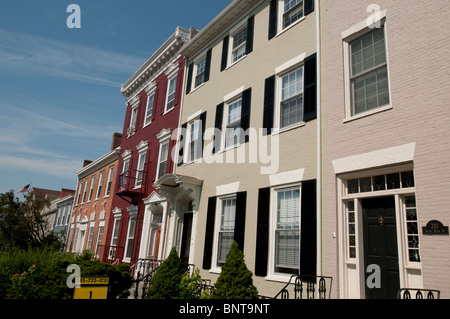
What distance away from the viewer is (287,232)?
875cm

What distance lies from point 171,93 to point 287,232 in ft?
36.9

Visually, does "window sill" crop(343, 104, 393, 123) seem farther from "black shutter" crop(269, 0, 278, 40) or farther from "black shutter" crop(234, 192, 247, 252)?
"black shutter" crop(269, 0, 278, 40)

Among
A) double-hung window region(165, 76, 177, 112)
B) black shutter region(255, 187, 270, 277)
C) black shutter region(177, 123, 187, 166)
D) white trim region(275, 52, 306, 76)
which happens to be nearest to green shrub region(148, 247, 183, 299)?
black shutter region(255, 187, 270, 277)

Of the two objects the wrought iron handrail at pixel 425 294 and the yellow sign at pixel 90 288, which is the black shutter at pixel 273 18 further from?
the yellow sign at pixel 90 288

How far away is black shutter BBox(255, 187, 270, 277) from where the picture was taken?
896cm

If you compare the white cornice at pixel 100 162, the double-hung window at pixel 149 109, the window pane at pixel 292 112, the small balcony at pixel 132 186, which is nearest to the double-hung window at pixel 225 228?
the window pane at pixel 292 112

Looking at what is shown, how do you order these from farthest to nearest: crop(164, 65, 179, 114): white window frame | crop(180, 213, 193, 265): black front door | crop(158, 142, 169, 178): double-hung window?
1. crop(164, 65, 179, 114): white window frame
2. crop(158, 142, 169, 178): double-hung window
3. crop(180, 213, 193, 265): black front door

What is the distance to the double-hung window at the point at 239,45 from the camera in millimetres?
12828

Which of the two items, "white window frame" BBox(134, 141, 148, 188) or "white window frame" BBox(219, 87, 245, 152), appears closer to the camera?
"white window frame" BBox(219, 87, 245, 152)

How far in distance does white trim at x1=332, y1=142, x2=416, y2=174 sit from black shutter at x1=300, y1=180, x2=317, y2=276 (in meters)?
0.88

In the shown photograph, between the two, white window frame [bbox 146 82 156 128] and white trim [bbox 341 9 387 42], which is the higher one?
white window frame [bbox 146 82 156 128]

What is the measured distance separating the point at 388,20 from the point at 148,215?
1297 cm

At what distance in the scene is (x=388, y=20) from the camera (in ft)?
24.4

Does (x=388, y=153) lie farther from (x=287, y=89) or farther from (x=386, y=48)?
(x=287, y=89)
